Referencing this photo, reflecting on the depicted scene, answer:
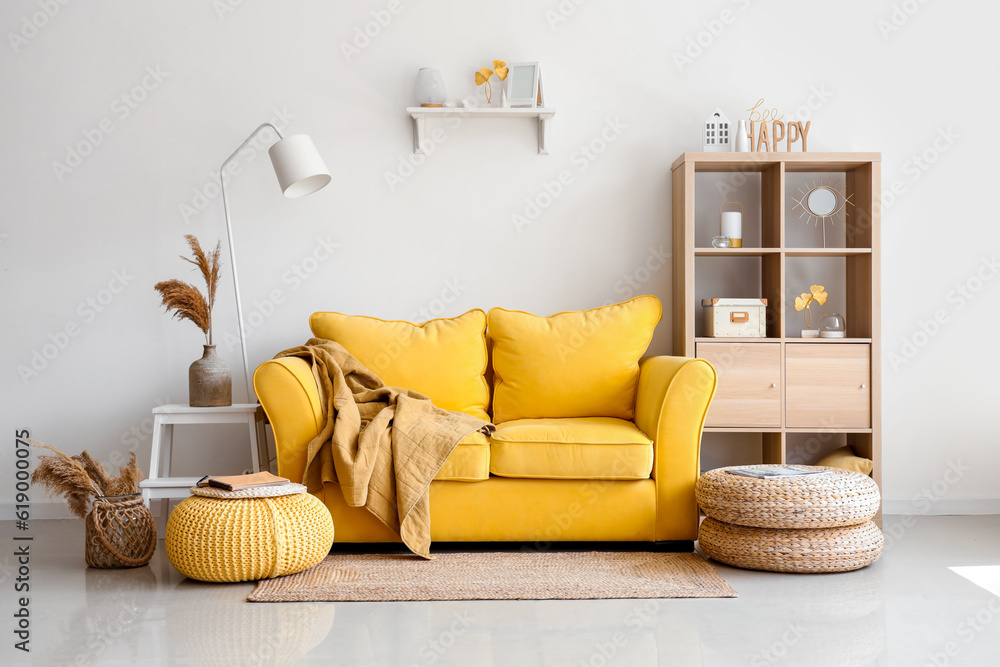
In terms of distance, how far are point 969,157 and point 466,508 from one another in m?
2.81

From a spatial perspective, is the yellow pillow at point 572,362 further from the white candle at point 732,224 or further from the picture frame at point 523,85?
the picture frame at point 523,85

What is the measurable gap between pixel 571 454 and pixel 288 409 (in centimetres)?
100

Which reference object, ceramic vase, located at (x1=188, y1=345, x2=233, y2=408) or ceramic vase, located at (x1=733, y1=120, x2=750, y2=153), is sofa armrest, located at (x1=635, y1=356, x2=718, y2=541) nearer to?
ceramic vase, located at (x1=733, y1=120, x2=750, y2=153)

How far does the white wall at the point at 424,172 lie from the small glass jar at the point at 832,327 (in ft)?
1.17

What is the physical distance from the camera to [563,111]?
369 cm

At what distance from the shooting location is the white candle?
350 centimetres

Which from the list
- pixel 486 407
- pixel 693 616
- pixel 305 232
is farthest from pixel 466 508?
pixel 305 232

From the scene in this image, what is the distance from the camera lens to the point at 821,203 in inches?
139

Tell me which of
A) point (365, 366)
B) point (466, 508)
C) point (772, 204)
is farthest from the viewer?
point (772, 204)

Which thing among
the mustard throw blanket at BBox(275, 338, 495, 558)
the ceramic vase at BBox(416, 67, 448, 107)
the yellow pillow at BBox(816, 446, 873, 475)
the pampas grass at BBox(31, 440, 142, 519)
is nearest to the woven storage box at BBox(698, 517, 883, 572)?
the yellow pillow at BBox(816, 446, 873, 475)

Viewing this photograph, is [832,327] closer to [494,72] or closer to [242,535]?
[494,72]

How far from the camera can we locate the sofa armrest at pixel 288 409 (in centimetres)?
277

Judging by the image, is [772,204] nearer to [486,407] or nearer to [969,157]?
[969,157]

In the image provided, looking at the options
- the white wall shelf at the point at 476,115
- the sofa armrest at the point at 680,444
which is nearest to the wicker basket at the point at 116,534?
the sofa armrest at the point at 680,444
